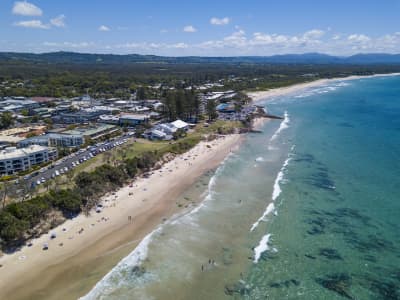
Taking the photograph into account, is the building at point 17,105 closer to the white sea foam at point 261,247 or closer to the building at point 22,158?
the building at point 22,158

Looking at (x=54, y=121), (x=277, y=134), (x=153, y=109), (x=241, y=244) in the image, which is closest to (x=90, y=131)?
(x=54, y=121)

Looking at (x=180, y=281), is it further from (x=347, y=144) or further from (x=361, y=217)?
(x=347, y=144)

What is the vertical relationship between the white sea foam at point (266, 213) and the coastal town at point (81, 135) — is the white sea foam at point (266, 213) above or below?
below

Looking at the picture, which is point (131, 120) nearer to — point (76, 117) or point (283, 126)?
point (76, 117)

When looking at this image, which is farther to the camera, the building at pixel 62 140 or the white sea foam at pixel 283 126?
the white sea foam at pixel 283 126

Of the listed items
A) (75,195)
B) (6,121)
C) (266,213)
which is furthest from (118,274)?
(6,121)

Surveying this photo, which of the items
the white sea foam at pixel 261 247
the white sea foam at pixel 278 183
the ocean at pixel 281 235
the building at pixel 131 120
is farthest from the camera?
the building at pixel 131 120

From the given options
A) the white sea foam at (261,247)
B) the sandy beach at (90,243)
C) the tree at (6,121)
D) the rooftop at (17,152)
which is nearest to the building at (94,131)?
the rooftop at (17,152)

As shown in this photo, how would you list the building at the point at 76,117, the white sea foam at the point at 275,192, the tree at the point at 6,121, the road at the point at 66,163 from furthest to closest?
the building at the point at 76,117 → the tree at the point at 6,121 → the road at the point at 66,163 → the white sea foam at the point at 275,192
